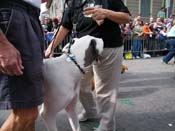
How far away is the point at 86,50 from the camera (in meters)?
3.49

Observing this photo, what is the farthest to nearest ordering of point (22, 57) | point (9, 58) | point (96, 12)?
point (96, 12)
point (22, 57)
point (9, 58)

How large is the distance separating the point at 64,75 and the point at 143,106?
2755 mm

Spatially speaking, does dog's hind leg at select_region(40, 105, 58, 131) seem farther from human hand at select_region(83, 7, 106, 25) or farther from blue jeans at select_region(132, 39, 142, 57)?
blue jeans at select_region(132, 39, 142, 57)

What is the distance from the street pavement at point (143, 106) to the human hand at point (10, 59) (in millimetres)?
2434

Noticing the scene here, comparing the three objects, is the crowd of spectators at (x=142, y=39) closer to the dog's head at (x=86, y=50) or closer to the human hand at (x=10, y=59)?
the dog's head at (x=86, y=50)

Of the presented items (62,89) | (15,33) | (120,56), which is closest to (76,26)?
(120,56)

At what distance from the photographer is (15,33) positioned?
2.48 m

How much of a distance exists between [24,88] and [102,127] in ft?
6.41

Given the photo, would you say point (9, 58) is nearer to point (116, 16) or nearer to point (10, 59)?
point (10, 59)

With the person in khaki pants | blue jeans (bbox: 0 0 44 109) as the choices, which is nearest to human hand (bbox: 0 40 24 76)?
blue jeans (bbox: 0 0 44 109)

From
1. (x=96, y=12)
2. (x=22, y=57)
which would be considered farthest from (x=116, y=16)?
(x=22, y=57)

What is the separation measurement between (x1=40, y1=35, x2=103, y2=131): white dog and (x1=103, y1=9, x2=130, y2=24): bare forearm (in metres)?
0.30

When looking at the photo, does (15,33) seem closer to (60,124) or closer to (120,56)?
(120,56)

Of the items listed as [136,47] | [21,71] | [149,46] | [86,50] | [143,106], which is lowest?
[149,46]
